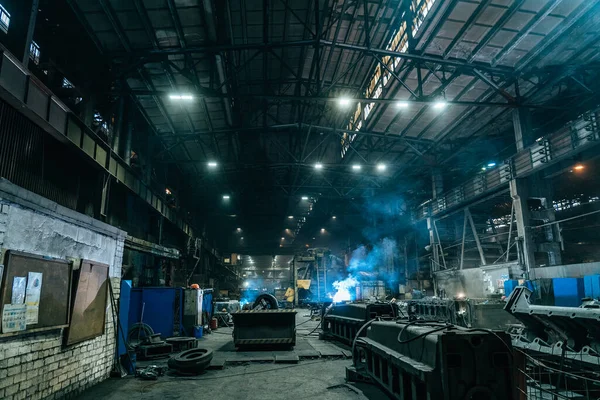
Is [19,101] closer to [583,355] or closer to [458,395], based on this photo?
[458,395]

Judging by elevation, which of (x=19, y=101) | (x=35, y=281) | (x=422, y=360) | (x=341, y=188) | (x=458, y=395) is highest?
(x=341, y=188)

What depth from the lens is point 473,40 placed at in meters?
12.5

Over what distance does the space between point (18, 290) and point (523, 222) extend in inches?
646

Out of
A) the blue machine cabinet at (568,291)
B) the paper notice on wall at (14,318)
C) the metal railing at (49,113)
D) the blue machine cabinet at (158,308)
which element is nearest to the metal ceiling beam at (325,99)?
the metal railing at (49,113)

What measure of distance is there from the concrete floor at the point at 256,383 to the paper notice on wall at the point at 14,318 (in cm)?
194

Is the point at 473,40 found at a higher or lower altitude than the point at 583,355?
higher

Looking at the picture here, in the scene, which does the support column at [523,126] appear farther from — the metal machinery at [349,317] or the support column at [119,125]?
the support column at [119,125]

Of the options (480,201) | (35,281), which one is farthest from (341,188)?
(35,281)

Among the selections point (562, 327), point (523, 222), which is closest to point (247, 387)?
point (562, 327)

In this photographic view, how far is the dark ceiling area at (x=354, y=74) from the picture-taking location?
11328 millimetres

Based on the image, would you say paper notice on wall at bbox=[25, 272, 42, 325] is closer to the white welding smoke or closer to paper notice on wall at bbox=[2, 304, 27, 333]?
paper notice on wall at bbox=[2, 304, 27, 333]

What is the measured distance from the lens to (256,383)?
6445 millimetres

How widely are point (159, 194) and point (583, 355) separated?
1741 centimetres

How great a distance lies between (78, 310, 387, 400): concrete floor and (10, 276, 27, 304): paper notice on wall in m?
2.17
